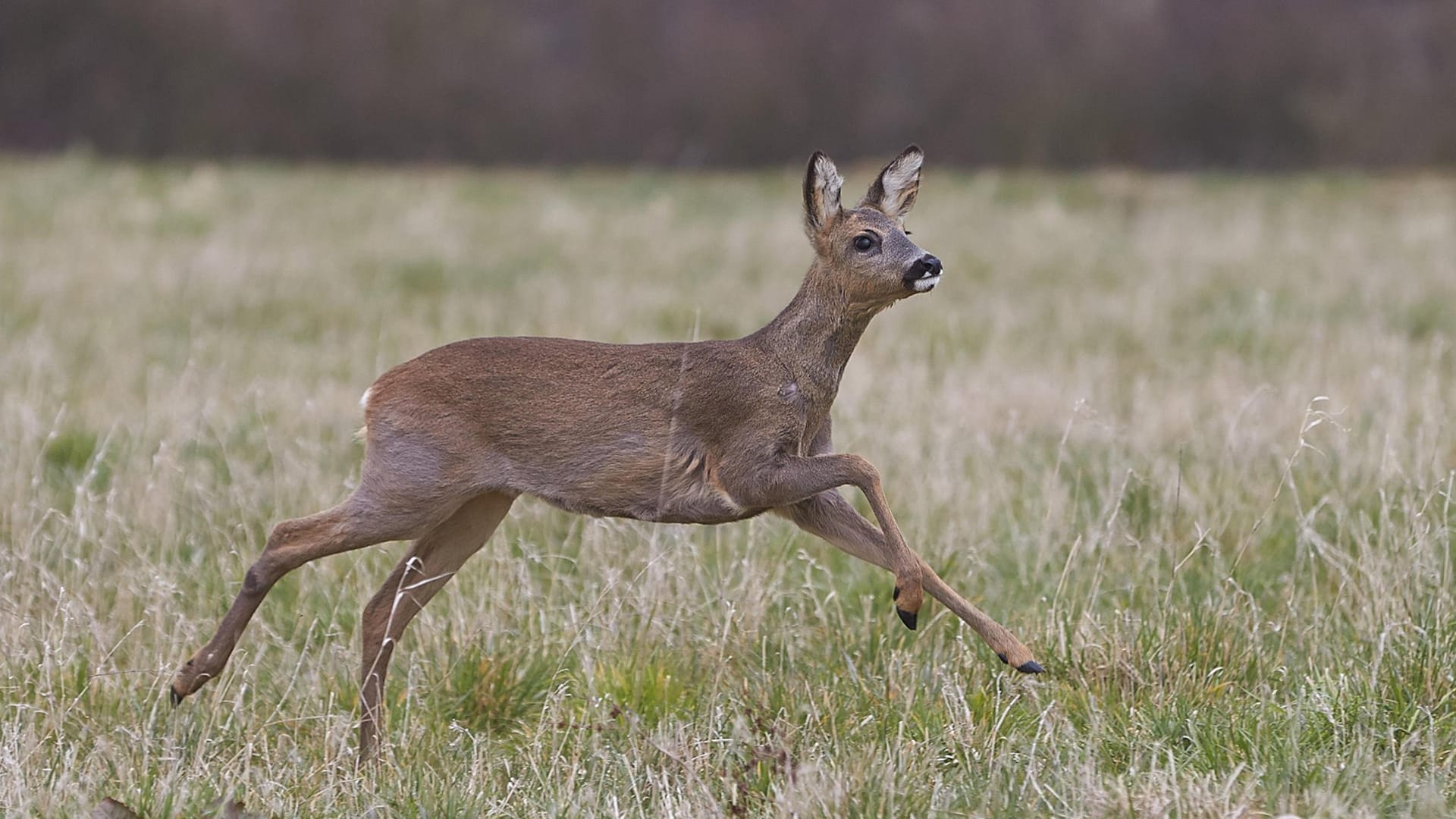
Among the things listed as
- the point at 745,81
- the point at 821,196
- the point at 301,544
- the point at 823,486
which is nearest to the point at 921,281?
the point at 821,196

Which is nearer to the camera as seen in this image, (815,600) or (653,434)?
(653,434)

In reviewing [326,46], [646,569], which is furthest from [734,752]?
[326,46]

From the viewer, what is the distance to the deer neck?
4180 mm

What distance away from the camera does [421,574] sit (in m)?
4.46

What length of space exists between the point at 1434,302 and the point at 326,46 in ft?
90.3

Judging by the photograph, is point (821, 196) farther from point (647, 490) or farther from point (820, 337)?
point (647, 490)

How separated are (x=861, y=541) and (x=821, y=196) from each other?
34.1 inches

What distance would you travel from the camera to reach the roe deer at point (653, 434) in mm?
4047

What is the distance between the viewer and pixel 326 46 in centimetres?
3488

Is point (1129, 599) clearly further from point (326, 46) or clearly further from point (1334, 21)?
point (326, 46)

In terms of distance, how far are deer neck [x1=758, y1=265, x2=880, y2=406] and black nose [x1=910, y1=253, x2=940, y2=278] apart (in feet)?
0.68

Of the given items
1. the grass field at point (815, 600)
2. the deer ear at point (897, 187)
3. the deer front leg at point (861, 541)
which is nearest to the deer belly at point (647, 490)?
the deer front leg at point (861, 541)

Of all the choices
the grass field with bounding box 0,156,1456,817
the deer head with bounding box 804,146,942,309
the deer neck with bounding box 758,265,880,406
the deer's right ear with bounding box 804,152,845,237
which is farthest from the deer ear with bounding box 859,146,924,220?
the grass field with bounding box 0,156,1456,817

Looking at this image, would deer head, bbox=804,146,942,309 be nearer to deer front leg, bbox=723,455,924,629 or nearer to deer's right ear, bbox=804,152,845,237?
deer's right ear, bbox=804,152,845,237
